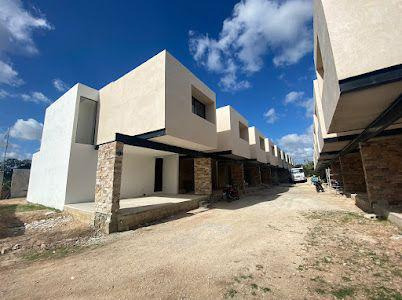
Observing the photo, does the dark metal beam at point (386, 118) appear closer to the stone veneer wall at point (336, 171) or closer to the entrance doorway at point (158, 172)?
the entrance doorway at point (158, 172)

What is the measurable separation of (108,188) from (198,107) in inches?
320

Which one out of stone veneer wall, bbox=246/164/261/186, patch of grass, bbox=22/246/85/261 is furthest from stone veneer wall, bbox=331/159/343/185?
patch of grass, bbox=22/246/85/261

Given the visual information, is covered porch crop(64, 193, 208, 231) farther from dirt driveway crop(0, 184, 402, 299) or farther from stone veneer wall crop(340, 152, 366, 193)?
stone veneer wall crop(340, 152, 366, 193)

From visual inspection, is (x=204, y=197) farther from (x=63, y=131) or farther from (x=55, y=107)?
(x=55, y=107)

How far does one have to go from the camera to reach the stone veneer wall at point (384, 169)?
867cm

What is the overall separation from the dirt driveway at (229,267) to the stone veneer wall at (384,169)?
2.64m

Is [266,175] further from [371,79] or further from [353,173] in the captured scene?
[371,79]

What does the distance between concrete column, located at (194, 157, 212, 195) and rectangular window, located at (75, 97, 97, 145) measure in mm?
7607

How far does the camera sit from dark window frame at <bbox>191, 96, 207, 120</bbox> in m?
12.9

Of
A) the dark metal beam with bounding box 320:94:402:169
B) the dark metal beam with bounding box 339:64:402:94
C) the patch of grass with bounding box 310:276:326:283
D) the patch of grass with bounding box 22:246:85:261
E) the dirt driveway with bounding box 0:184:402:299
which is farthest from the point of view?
the patch of grass with bounding box 22:246:85:261

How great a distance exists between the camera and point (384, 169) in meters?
8.88

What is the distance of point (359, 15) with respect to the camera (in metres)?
4.74

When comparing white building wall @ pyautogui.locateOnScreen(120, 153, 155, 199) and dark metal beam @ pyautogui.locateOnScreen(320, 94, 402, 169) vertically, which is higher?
dark metal beam @ pyautogui.locateOnScreen(320, 94, 402, 169)

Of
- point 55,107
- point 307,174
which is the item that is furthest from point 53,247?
point 307,174
